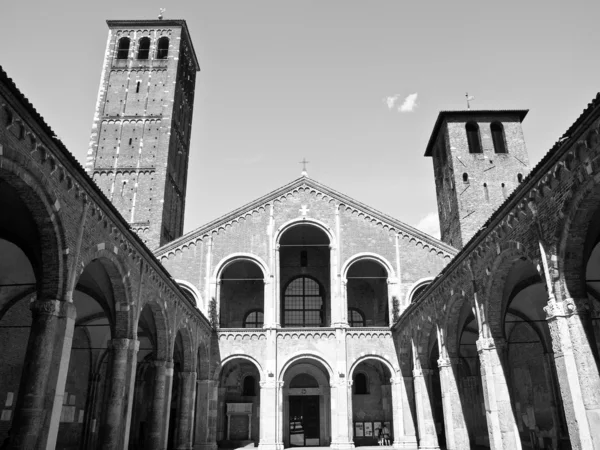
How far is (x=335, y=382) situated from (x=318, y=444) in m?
4.78

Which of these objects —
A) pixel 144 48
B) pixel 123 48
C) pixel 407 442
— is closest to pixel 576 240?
pixel 407 442

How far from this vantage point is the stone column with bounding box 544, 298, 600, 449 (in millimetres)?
10047

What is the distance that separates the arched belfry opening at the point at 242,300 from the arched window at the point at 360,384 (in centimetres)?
631

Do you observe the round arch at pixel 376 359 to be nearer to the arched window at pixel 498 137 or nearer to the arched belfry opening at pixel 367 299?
the arched belfry opening at pixel 367 299

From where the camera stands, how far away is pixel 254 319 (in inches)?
1237

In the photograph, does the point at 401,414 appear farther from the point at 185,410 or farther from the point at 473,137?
the point at 473,137

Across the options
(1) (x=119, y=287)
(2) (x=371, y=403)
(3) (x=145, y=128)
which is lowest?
(2) (x=371, y=403)

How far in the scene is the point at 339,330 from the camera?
86.0 feet

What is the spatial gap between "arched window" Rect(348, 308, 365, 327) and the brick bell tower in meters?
12.5

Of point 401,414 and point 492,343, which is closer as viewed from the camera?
point 492,343

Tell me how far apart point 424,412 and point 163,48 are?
31.9 metres

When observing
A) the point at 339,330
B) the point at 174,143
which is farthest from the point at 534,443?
the point at 174,143

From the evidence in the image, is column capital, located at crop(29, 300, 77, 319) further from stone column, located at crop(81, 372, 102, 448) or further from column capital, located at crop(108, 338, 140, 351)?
stone column, located at crop(81, 372, 102, 448)

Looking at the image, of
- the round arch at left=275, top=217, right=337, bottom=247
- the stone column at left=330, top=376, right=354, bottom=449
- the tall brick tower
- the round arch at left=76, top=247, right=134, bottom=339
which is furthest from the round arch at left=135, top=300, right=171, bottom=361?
the tall brick tower
